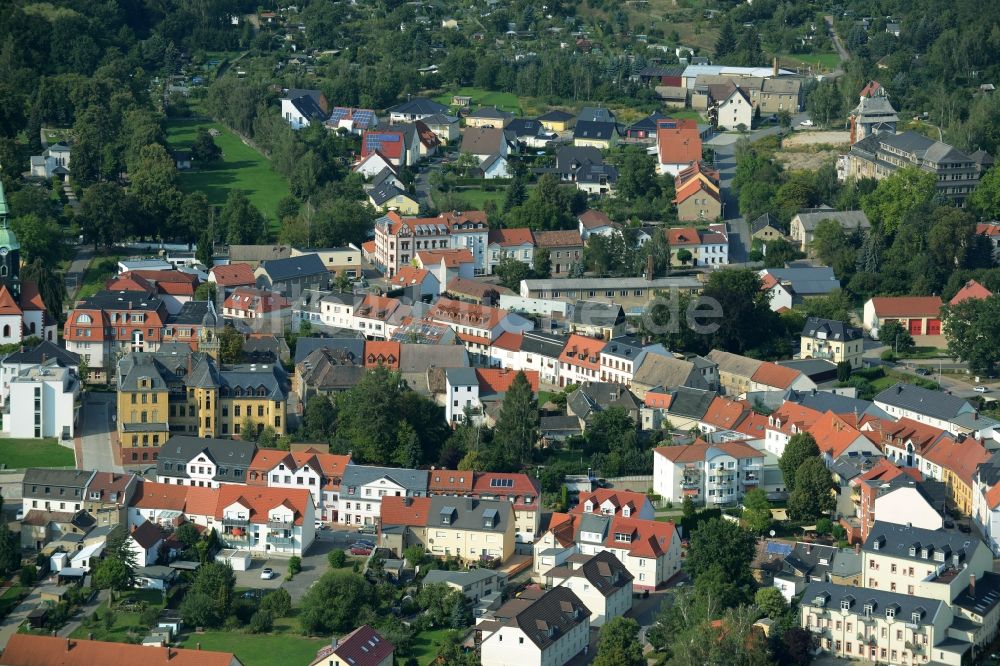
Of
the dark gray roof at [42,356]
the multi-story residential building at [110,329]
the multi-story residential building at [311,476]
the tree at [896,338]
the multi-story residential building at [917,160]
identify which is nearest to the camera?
the multi-story residential building at [311,476]

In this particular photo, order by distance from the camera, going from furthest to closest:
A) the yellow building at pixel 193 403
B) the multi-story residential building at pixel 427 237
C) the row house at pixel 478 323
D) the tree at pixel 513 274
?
the multi-story residential building at pixel 427 237, the tree at pixel 513 274, the row house at pixel 478 323, the yellow building at pixel 193 403

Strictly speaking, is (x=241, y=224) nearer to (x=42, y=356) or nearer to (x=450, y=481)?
(x=42, y=356)

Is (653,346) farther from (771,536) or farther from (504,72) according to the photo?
(504,72)

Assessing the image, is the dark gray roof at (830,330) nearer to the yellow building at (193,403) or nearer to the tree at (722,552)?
the tree at (722,552)

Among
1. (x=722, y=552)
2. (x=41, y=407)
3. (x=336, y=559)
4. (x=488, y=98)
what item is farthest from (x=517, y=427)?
(x=488, y=98)

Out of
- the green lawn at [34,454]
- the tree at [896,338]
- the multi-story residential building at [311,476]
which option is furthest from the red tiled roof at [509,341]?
the green lawn at [34,454]

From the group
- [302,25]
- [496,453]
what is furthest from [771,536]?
[302,25]
